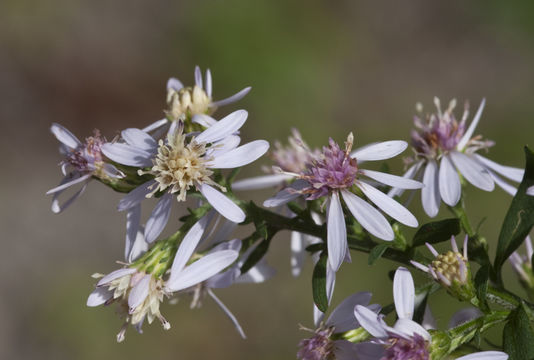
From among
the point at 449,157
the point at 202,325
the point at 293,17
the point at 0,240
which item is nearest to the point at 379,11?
the point at 293,17

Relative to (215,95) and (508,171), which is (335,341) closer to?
(508,171)

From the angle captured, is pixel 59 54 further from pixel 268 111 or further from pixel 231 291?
pixel 231 291

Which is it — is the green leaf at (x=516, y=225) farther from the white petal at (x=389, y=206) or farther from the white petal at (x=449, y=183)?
the white petal at (x=389, y=206)

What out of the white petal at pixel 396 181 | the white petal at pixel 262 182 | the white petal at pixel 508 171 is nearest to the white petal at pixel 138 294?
the white petal at pixel 396 181

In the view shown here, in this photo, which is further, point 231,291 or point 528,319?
point 231,291

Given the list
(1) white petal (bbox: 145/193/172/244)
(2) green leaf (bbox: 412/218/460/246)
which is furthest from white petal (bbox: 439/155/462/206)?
(1) white petal (bbox: 145/193/172/244)

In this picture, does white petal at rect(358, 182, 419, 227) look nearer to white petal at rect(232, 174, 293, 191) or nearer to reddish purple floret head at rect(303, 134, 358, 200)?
reddish purple floret head at rect(303, 134, 358, 200)
